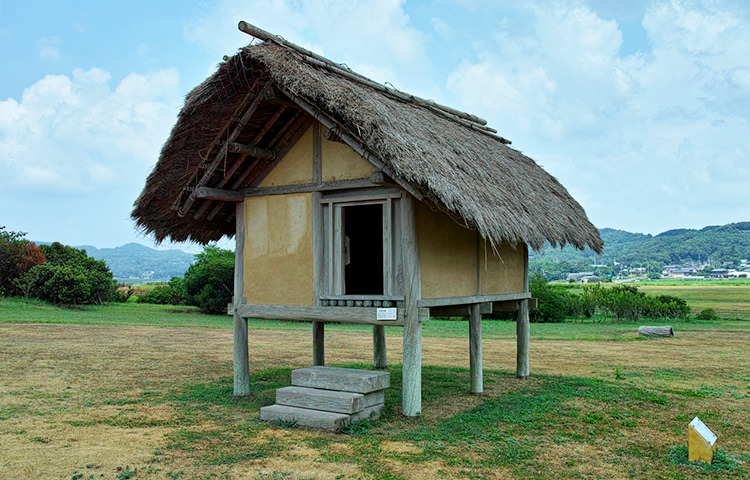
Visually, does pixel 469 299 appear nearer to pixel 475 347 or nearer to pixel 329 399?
pixel 475 347

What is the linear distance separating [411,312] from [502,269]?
3.68m

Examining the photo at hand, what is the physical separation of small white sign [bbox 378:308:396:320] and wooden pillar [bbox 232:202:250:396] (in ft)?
9.49

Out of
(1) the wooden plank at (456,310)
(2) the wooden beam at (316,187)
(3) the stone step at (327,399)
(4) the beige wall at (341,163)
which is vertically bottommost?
(3) the stone step at (327,399)

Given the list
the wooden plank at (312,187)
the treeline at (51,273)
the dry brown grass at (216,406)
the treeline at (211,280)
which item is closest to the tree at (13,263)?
the treeline at (51,273)

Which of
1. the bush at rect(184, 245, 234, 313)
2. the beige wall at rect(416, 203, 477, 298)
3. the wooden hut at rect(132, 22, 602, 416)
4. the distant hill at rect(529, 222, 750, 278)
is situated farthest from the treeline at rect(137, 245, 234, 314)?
the distant hill at rect(529, 222, 750, 278)

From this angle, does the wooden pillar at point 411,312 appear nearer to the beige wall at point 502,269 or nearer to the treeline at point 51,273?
the beige wall at point 502,269

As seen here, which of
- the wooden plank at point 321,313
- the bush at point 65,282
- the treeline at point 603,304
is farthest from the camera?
the treeline at point 603,304

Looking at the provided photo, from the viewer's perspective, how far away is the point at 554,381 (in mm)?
12117

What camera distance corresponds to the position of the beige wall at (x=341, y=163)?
897 cm

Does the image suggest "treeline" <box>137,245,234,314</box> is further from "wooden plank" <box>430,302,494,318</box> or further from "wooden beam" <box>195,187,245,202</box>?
"wooden plank" <box>430,302,494,318</box>

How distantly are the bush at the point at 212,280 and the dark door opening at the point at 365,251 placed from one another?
15639 mm

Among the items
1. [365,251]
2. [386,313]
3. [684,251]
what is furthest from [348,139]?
[684,251]

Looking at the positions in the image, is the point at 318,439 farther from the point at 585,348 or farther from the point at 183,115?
the point at 585,348

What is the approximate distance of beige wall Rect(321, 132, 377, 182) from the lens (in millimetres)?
8969
